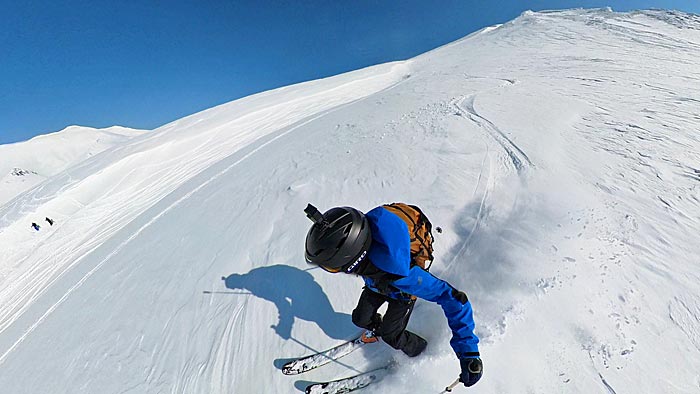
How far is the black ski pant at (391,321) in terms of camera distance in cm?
238

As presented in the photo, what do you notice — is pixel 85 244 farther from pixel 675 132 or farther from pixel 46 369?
pixel 675 132

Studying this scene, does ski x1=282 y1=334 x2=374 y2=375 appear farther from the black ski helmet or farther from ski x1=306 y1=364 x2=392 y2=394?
the black ski helmet

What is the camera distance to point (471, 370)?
6.35 feet

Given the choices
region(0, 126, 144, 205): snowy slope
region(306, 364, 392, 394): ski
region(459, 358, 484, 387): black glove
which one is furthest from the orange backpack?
region(0, 126, 144, 205): snowy slope

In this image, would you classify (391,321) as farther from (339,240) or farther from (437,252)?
(437,252)

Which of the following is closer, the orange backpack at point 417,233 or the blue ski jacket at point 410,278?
the blue ski jacket at point 410,278

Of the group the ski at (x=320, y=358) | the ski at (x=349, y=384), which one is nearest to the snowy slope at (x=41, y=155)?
the ski at (x=320, y=358)

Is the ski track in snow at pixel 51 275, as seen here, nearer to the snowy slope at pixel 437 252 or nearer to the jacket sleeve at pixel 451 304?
the snowy slope at pixel 437 252

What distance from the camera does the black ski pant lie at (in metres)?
2.38

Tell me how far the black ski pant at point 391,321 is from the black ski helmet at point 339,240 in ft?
2.25

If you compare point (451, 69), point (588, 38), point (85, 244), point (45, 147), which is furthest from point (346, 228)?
point (45, 147)

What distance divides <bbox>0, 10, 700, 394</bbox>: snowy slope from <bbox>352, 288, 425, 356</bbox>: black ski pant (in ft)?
0.62

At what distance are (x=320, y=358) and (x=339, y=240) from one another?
1.47 metres

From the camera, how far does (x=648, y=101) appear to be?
5895 millimetres
